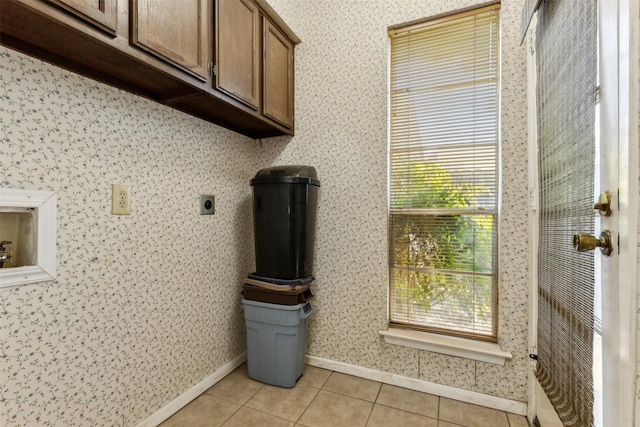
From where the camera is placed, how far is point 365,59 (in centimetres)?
189

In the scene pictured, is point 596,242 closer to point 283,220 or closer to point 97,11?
point 283,220

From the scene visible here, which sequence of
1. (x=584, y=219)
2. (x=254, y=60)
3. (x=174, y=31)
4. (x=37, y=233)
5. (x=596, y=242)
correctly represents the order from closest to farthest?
1. (x=596, y=242)
2. (x=584, y=219)
3. (x=37, y=233)
4. (x=174, y=31)
5. (x=254, y=60)

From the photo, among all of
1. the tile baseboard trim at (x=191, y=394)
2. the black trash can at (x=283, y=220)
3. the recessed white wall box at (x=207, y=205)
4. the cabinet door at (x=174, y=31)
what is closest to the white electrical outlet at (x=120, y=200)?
the recessed white wall box at (x=207, y=205)

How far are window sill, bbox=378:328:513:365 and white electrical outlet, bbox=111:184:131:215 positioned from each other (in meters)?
1.62

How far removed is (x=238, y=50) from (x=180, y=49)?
0.42 meters

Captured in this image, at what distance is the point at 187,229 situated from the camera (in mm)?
1629

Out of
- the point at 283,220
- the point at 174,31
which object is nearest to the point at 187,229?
the point at 283,220

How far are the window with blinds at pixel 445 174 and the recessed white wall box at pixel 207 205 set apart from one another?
118 cm

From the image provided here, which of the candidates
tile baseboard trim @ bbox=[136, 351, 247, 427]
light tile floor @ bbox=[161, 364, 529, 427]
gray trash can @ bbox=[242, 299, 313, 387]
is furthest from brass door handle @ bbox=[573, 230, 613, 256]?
tile baseboard trim @ bbox=[136, 351, 247, 427]

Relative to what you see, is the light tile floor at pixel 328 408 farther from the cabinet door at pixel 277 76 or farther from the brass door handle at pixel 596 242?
the cabinet door at pixel 277 76

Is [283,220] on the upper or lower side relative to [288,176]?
lower

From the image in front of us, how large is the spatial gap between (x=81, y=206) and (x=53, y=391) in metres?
0.71

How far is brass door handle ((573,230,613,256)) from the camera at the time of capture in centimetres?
69

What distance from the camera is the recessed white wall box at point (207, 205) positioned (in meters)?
1.73
